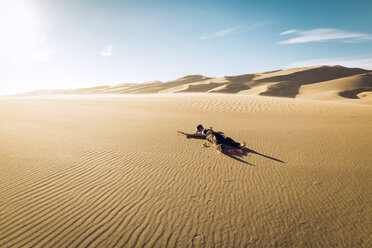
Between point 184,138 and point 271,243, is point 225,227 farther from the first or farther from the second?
point 184,138

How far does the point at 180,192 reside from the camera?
3.51 metres

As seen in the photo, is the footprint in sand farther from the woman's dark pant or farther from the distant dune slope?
the distant dune slope

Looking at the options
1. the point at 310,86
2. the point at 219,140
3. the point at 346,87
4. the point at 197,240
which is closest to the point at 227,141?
the point at 219,140

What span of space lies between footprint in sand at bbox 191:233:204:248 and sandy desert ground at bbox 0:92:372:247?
0.05 feet

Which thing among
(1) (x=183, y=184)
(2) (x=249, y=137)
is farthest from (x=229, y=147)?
(1) (x=183, y=184)

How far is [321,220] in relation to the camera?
9.34ft

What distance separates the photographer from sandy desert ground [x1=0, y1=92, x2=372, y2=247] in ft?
8.38

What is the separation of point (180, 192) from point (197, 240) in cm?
106

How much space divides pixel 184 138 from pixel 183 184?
10.6 ft

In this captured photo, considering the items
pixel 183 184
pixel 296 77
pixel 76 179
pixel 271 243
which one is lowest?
pixel 271 243

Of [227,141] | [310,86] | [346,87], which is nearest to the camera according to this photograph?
[227,141]

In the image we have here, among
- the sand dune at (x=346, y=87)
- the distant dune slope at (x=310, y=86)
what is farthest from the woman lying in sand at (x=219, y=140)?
the sand dune at (x=346, y=87)

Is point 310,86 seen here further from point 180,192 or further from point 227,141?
point 180,192

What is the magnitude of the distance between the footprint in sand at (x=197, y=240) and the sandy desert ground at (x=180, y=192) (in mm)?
14
